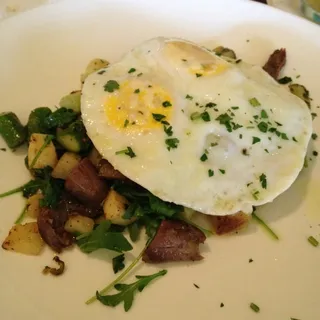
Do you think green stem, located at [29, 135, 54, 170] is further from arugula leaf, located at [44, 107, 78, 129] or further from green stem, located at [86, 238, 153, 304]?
green stem, located at [86, 238, 153, 304]

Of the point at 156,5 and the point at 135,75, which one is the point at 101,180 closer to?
the point at 135,75

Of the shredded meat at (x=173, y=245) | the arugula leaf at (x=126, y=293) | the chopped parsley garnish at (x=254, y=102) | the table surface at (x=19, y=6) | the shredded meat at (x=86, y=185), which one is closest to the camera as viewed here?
the arugula leaf at (x=126, y=293)

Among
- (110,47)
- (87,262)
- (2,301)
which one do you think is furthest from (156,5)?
(2,301)

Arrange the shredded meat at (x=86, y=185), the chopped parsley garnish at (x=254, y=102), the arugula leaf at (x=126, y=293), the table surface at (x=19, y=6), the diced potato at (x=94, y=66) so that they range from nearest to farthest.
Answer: the arugula leaf at (x=126, y=293), the shredded meat at (x=86, y=185), the chopped parsley garnish at (x=254, y=102), the diced potato at (x=94, y=66), the table surface at (x=19, y=6)

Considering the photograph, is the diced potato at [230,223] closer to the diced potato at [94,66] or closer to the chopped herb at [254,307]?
the chopped herb at [254,307]

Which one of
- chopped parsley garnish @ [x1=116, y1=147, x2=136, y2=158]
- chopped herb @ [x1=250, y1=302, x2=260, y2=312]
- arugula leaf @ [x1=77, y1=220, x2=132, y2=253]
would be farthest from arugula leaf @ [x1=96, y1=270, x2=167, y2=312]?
chopped parsley garnish @ [x1=116, y1=147, x2=136, y2=158]

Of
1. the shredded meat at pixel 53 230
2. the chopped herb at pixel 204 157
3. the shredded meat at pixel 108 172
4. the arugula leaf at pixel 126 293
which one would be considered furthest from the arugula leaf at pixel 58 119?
the arugula leaf at pixel 126 293
